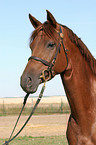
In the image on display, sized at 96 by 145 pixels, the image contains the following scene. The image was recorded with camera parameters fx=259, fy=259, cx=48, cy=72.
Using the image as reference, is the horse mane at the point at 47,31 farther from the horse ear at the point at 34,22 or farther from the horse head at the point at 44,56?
the horse ear at the point at 34,22

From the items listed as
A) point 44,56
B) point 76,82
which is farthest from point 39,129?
point 44,56

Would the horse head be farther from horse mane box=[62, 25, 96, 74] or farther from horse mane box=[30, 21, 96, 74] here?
horse mane box=[62, 25, 96, 74]

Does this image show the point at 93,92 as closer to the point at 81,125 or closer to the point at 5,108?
the point at 81,125

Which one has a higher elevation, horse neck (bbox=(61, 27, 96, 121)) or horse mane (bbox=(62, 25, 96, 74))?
horse mane (bbox=(62, 25, 96, 74))

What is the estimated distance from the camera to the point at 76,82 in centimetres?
346

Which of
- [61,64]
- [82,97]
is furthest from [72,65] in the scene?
[82,97]

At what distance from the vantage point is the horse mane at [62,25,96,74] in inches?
139

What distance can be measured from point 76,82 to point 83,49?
474mm

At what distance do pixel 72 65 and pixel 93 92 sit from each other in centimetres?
48

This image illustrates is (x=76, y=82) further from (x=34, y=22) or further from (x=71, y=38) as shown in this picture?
(x=34, y=22)

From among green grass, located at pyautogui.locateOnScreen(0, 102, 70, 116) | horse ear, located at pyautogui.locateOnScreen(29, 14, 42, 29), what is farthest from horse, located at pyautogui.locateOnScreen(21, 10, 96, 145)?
green grass, located at pyautogui.locateOnScreen(0, 102, 70, 116)

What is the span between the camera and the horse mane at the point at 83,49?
139 inches

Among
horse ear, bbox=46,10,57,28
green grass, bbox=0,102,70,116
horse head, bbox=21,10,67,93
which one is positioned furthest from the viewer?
green grass, bbox=0,102,70,116

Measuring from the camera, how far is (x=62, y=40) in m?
3.42
